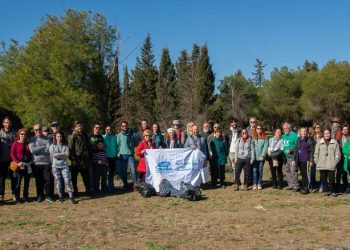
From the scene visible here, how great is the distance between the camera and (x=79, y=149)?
11.4 meters

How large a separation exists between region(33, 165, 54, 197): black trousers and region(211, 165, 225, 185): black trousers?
193 inches

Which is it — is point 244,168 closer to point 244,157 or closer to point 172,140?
point 244,157

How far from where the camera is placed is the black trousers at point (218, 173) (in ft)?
42.7

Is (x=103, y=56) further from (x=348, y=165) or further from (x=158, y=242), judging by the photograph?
(x=158, y=242)

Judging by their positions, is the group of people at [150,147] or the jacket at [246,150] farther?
the jacket at [246,150]

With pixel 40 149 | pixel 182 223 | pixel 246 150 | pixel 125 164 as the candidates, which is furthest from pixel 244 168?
pixel 40 149

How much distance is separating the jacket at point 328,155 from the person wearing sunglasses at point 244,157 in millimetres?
1916

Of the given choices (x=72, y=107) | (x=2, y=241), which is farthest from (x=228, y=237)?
(x=72, y=107)

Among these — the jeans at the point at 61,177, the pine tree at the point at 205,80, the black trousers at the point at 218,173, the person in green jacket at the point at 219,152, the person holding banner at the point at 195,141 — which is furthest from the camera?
the pine tree at the point at 205,80

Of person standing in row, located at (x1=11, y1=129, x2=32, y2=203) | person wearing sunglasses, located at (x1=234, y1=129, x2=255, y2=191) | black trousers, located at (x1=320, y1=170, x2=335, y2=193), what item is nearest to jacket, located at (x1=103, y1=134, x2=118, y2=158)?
person standing in row, located at (x1=11, y1=129, x2=32, y2=203)

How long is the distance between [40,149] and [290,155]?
6.73 metres

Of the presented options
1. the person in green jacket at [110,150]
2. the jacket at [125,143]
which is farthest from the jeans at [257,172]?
the person in green jacket at [110,150]

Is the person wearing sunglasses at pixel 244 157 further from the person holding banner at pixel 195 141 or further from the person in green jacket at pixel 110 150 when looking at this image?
the person in green jacket at pixel 110 150

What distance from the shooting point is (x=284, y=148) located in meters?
12.1
